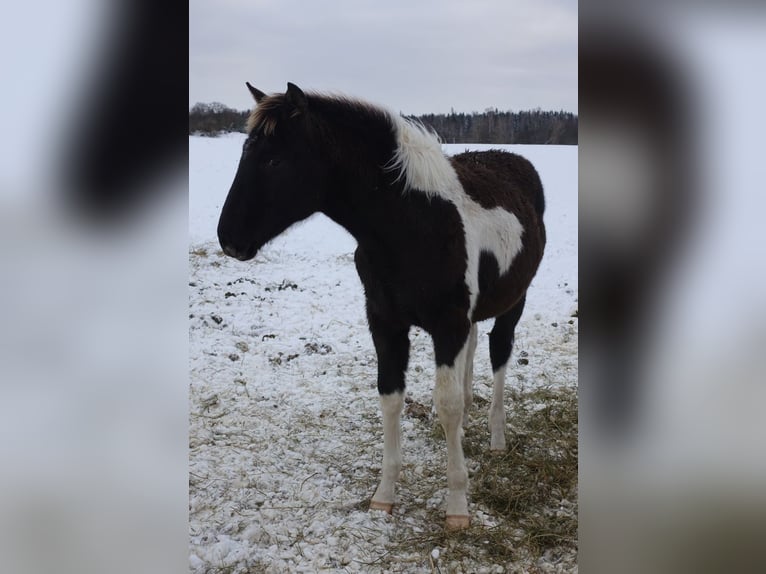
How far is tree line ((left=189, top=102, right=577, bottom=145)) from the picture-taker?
2.84 m

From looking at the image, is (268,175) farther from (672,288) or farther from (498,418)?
(498,418)

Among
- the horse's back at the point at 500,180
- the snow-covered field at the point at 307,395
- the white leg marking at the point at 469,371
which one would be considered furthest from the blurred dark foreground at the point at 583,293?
the white leg marking at the point at 469,371

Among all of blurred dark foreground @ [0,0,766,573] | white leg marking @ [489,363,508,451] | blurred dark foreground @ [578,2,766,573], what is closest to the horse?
white leg marking @ [489,363,508,451]

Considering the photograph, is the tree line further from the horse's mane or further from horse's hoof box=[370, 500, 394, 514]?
horse's hoof box=[370, 500, 394, 514]

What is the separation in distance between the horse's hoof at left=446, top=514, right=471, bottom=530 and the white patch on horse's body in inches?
38.2

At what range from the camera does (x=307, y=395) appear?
144 inches

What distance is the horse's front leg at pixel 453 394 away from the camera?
220 cm

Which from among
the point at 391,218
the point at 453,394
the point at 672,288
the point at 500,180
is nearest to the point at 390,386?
the point at 453,394

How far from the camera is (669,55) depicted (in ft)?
3.15

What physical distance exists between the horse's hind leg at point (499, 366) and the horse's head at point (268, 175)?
1641mm

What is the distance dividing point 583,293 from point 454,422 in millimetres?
1400

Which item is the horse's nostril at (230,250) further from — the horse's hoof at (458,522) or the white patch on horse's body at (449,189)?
the horse's hoof at (458,522)

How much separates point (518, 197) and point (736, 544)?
2.20 metres

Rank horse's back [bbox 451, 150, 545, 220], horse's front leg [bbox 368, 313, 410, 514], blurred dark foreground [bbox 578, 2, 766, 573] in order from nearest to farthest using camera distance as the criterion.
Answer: blurred dark foreground [bbox 578, 2, 766, 573] → horse's front leg [bbox 368, 313, 410, 514] → horse's back [bbox 451, 150, 545, 220]
